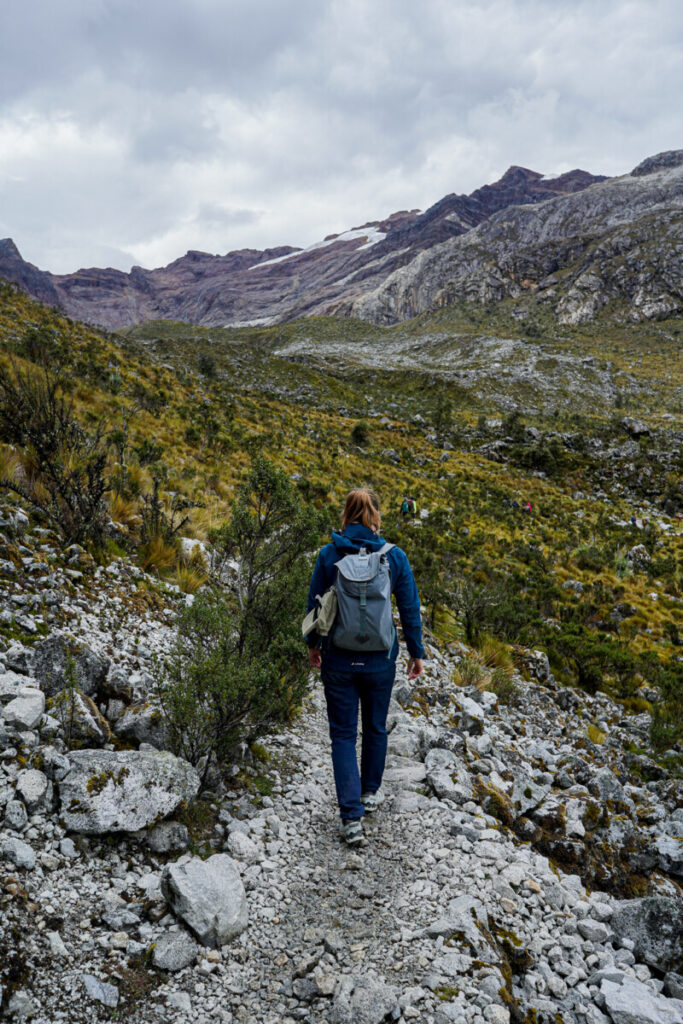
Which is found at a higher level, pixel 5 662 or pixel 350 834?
pixel 5 662

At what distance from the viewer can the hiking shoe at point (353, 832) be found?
10.7ft

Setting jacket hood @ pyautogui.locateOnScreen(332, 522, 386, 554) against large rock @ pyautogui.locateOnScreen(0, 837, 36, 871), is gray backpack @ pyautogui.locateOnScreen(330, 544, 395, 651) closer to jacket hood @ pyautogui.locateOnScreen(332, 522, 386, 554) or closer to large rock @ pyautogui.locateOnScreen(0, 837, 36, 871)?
jacket hood @ pyautogui.locateOnScreen(332, 522, 386, 554)

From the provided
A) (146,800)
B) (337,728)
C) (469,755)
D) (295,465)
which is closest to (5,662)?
(146,800)

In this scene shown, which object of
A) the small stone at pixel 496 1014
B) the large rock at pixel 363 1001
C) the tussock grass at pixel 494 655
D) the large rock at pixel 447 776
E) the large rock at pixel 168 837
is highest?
the large rock at pixel 168 837

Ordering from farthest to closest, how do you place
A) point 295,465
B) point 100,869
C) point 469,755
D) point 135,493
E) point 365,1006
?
point 295,465
point 135,493
point 469,755
point 100,869
point 365,1006

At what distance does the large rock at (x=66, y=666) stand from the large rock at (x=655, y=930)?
3.58 meters

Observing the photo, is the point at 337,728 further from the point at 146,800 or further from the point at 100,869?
the point at 100,869

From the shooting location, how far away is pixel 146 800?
2736mm

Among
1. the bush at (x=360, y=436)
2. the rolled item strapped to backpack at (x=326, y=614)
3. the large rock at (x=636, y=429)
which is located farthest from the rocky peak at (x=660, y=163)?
the rolled item strapped to backpack at (x=326, y=614)

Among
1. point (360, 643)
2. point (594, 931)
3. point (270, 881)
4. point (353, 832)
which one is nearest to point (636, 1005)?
point (594, 931)

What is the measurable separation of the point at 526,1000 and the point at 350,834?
128cm

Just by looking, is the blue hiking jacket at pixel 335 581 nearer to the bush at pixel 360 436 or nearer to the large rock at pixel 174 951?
the large rock at pixel 174 951

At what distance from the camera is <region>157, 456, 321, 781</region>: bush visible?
10.7 ft

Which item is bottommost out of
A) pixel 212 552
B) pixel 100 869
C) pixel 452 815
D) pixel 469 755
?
pixel 469 755
